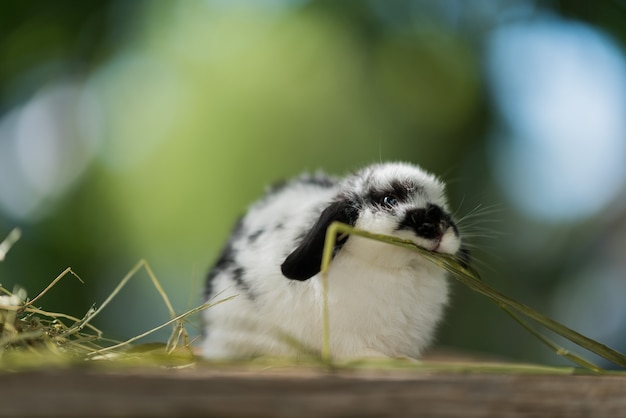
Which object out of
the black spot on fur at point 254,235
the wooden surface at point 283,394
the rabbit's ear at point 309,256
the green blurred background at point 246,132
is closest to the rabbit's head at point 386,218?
the rabbit's ear at point 309,256

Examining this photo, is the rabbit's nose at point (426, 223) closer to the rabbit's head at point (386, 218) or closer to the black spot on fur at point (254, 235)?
the rabbit's head at point (386, 218)

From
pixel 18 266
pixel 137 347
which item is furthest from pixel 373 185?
pixel 18 266

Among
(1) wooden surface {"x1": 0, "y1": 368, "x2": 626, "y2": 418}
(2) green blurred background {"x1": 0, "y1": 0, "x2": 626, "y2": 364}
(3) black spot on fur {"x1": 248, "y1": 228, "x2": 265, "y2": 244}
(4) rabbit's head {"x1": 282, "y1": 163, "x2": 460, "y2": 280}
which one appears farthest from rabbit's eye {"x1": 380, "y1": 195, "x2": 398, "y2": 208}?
(2) green blurred background {"x1": 0, "y1": 0, "x2": 626, "y2": 364}

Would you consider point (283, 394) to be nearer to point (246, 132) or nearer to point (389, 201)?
point (389, 201)

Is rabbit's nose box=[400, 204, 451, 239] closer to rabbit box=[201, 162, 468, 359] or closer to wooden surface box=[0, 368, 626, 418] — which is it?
rabbit box=[201, 162, 468, 359]

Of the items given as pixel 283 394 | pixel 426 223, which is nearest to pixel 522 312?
pixel 426 223

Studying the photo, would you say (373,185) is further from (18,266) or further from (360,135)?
(18,266)
